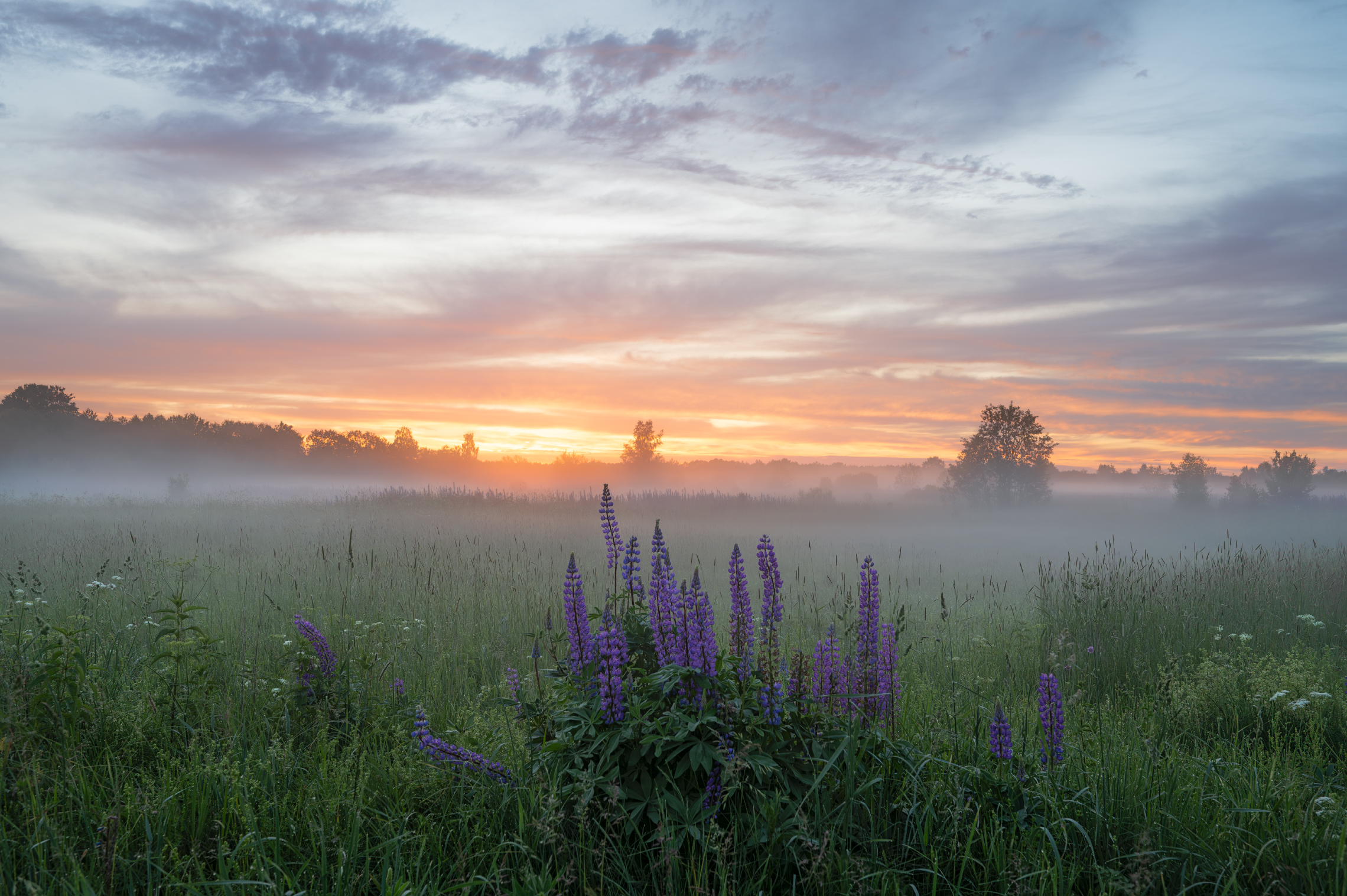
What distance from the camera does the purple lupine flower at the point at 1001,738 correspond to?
10.7ft

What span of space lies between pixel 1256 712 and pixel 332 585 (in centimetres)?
1090

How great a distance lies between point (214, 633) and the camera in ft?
23.8

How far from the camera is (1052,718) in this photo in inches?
137

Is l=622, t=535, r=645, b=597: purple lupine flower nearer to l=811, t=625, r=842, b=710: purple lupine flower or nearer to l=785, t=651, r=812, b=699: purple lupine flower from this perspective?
l=785, t=651, r=812, b=699: purple lupine flower

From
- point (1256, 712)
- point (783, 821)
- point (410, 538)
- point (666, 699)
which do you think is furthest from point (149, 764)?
point (410, 538)

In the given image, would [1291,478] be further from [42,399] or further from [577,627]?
[42,399]

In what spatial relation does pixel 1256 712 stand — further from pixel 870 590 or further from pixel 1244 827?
pixel 870 590

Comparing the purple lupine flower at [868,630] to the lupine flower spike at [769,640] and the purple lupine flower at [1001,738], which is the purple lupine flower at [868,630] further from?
the purple lupine flower at [1001,738]

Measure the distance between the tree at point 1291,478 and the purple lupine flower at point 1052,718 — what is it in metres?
57.1

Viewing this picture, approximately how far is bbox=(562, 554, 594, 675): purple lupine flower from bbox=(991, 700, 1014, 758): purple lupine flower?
2044 mm

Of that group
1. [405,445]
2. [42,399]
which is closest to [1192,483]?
[405,445]

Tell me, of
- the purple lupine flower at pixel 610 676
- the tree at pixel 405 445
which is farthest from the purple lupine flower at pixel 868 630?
the tree at pixel 405 445

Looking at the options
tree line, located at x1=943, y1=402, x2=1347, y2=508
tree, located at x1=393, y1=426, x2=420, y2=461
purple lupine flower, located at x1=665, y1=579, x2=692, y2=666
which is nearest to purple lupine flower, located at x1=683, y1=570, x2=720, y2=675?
purple lupine flower, located at x1=665, y1=579, x2=692, y2=666

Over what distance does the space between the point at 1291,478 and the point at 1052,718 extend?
5918 cm
